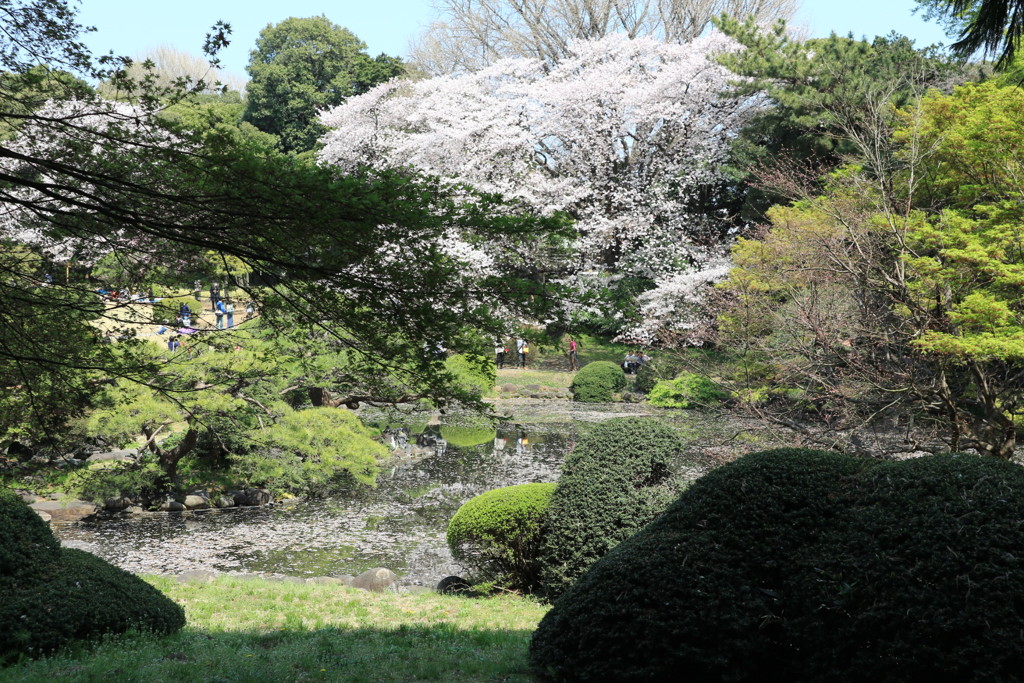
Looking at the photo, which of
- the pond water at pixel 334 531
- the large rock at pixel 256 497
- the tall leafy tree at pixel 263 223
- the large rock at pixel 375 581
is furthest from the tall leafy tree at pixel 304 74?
the tall leafy tree at pixel 263 223

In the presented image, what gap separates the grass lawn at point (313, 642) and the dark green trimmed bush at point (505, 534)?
16.1 inches

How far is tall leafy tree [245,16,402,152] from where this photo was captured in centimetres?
3922

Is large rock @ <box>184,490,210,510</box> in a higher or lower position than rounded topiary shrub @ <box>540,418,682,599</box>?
lower

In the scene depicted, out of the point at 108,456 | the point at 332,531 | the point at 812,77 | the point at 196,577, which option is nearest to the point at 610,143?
the point at 812,77

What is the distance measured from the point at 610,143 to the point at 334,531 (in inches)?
752

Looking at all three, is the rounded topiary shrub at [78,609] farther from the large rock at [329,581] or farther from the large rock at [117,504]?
the large rock at [117,504]

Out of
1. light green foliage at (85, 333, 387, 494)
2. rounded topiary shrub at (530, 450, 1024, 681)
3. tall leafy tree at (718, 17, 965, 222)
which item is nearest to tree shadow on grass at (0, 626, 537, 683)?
rounded topiary shrub at (530, 450, 1024, 681)

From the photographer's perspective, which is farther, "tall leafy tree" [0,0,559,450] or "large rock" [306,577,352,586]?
"large rock" [306,577,352,586]

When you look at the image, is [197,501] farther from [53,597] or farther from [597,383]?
[597,383]

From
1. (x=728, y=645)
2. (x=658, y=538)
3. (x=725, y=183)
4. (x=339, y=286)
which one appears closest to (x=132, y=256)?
(x=339, y=286)

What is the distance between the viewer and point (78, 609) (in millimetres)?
5520

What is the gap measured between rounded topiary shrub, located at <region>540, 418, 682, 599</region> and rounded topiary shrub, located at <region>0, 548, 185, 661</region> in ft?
12.1

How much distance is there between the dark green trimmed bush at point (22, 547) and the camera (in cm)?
541

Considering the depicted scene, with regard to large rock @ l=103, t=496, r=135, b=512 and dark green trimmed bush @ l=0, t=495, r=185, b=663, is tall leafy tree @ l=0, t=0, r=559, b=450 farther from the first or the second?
large rock @ l=103, t=496, r=135, b=512
